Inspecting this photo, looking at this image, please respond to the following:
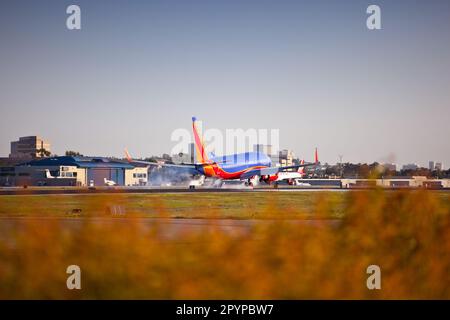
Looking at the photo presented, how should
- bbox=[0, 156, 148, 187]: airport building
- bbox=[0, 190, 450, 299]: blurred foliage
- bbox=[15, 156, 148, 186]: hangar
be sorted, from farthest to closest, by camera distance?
1. bbox=[15, 156, 148, 186]: hangar
2. bbox=[0, 156, 148, 187]: airport building
3. bbox=[0, 190, 450, 299]: blurred foliage

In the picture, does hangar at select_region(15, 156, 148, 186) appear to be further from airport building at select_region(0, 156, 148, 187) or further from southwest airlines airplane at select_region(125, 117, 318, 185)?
southwest airlines airplane at select_region(125, 117, 318, 185)

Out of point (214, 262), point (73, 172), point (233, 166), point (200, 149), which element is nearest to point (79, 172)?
point (73, 172)

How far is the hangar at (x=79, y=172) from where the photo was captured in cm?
12962

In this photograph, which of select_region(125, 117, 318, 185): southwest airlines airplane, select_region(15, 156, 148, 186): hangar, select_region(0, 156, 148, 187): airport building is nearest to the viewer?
select_region(125, 117, 318, 185): southwest airlines airplane

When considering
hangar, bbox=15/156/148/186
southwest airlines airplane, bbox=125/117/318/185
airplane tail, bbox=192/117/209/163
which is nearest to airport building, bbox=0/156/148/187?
hangar, bbox=15/156/148/186

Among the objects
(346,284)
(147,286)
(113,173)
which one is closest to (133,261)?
(147,286)

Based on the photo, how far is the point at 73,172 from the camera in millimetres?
137375

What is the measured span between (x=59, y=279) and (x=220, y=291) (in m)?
3.17

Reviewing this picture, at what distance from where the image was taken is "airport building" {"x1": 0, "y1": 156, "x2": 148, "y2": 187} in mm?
129125

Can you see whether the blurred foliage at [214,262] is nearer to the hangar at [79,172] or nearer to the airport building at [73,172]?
the hangar at [79,172]

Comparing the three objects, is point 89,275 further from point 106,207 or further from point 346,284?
point 346,284

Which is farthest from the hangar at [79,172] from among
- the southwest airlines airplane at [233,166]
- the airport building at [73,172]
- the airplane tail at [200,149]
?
the airplane tail at [200,149]
